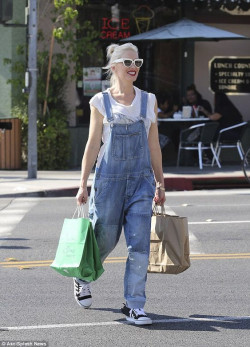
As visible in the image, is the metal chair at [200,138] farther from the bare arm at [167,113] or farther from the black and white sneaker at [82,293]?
the black and white sneaker at [82,293]

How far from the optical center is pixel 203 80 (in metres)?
21.0

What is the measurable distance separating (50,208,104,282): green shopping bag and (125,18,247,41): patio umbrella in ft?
41.0

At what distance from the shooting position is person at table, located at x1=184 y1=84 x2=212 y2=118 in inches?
785

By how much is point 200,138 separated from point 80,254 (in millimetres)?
12925

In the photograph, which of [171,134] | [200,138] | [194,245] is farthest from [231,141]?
[194,245]

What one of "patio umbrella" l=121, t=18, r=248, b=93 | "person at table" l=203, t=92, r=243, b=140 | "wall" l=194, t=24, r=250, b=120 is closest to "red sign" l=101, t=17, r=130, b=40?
"patio umbrella" l=121, t=18, r=248, b=93

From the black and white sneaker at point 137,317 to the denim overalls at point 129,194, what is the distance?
36 mm

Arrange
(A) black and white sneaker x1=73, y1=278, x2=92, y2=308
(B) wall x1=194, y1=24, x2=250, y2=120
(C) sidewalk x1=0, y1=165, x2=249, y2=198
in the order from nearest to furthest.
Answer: (A) black and white sneaker x1=73, y1=278, x2=92, y2=308 → (C) sidewalk x1=0, y1=165, x2=249, y2=198 → (B) wall x1=194, y1=24, x2=250, y2=120

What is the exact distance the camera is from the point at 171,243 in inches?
277

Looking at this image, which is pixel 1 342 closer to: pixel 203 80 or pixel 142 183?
pixel 142 183

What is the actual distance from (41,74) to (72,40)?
1.02 meters

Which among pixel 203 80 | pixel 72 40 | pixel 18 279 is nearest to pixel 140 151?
pixel 18 279

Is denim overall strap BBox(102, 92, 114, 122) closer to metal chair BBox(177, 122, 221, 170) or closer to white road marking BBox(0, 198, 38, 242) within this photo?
white road marking BBox(0, 198, 38, 242)

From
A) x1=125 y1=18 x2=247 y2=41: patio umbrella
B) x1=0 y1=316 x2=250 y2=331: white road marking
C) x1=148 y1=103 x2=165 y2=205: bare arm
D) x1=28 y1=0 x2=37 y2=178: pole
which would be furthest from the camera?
x1=125 y1=18 x2=247 y2=41: patio umbrella
